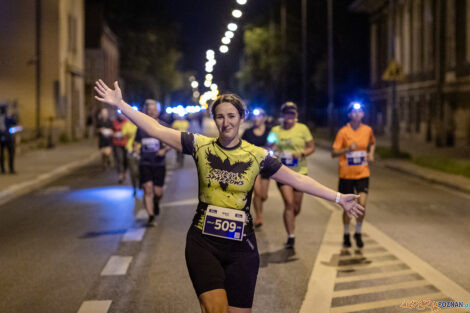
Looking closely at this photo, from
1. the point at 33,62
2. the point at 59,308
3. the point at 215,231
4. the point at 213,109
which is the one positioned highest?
the point at 33,62

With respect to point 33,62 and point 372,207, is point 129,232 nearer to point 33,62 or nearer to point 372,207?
point 372,207

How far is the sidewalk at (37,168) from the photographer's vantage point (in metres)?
16.8

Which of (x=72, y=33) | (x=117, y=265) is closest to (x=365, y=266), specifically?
(x=117, y=265)

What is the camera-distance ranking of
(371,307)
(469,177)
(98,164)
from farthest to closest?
1. (98,164)
2. (469,177)
3. (371,307)

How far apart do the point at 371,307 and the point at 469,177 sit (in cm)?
1317

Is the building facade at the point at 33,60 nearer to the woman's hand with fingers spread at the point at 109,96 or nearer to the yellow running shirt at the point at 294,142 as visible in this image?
the yellow running shirt at the point at 294,142

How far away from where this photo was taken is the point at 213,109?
4.60 meters

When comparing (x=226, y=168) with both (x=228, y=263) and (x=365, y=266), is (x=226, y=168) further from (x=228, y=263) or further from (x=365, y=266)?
(x=365, y=266)

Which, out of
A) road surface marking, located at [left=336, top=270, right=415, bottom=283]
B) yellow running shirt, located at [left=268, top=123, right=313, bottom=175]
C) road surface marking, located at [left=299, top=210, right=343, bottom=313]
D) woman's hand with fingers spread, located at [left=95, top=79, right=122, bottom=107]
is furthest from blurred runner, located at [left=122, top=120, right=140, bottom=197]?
woman's hand with fingers spread, located at [left=95, top=79, right=122, bottom=107]

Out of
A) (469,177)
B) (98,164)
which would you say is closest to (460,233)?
(469,177)

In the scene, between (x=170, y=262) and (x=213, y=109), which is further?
(x=170, y=262)

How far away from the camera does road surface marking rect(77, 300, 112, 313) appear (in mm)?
6344

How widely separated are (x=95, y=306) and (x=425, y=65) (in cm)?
3563

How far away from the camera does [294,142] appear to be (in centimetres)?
972
